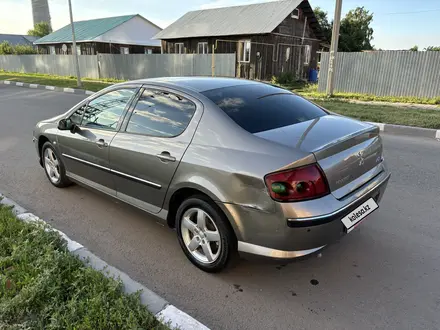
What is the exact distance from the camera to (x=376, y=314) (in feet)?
7.83

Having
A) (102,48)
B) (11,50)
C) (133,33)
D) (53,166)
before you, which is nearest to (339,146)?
(53,166)

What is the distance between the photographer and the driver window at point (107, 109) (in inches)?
139

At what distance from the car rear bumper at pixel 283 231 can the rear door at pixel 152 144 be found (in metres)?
0.73

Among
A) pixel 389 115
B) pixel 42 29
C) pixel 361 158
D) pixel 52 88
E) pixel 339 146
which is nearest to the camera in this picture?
pixel 339 146

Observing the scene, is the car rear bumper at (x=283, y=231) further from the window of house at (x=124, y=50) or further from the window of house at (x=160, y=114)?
the window of house at (x=124, y=50)

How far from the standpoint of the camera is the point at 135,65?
22.8 metres

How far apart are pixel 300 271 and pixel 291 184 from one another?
0.96m

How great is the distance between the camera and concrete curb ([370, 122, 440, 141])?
7557 mm

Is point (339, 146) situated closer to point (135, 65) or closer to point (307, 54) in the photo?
point (135, 65)

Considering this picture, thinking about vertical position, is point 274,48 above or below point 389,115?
above

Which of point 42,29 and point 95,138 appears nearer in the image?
point 95,138

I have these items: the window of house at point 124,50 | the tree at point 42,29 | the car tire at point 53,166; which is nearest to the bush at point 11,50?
the window of house at point 124,50

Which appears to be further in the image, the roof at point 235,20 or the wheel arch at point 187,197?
the roof at point 235,20

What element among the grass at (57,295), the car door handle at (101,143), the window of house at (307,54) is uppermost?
Answer: the window of house at (307,54)
